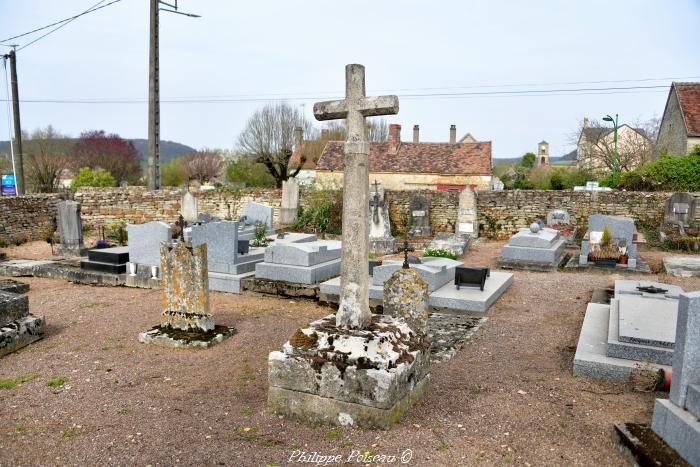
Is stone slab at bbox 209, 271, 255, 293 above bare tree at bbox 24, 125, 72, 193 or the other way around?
the other way around

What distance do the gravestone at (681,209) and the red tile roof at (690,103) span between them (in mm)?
10663

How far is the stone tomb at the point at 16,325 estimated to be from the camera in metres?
6.17

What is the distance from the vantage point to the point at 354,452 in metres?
3.76

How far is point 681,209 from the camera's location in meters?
16.3

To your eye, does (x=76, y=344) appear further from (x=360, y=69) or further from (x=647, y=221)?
(x=647, y=221)

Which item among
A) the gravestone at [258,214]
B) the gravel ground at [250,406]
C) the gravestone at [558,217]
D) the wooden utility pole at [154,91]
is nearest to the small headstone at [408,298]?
the gravel ground at [250,406]

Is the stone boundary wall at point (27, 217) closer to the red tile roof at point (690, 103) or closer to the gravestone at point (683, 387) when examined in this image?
the gravestone at point (683, 387)

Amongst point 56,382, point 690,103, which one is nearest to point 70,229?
point 56,382

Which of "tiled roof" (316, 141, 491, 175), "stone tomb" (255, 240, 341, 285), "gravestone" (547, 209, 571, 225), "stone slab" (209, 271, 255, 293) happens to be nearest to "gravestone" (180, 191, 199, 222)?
"stone slab" (209, 271, 255, 293)

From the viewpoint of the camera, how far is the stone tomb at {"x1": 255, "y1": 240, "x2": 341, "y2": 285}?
30.8 feet

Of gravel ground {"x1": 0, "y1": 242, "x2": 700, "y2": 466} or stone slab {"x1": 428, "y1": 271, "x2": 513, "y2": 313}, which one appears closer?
gravel ground {"x1": 0, "y1": 242, "x2": 700, "y2": 466}

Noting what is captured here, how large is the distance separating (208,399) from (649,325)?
4899mm

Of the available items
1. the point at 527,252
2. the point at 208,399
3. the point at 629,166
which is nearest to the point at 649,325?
the point at 208,399

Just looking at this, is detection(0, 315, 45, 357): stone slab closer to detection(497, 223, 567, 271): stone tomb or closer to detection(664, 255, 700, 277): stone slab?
detection(497, 223, 567, 271): stone tomb
